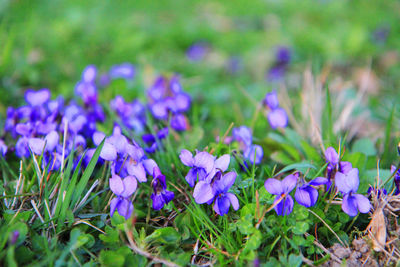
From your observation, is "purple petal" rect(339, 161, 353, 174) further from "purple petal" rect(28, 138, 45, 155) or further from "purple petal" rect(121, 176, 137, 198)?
"purple petal" rect(28, 138, 45, 155)

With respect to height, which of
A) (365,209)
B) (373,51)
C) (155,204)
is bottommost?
(373,51)

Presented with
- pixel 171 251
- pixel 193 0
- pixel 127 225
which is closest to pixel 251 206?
pixel 171 251

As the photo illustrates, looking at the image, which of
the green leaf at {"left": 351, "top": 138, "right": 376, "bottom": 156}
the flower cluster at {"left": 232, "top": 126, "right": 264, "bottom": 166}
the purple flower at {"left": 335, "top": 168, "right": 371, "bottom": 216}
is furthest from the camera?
the green leaf at {"left": 351, "top": 138, "right": 376, "bottom": 156}

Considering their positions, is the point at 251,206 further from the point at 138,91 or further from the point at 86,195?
the point at 138,91

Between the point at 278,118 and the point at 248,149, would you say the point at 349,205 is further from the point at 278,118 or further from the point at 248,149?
the point at 278,118

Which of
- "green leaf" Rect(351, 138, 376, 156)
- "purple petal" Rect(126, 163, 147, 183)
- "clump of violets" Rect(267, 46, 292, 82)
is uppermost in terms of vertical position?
"purple petal" Rect(126, 163, 147, 183)

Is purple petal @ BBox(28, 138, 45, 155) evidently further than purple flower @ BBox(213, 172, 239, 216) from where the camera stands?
Yes

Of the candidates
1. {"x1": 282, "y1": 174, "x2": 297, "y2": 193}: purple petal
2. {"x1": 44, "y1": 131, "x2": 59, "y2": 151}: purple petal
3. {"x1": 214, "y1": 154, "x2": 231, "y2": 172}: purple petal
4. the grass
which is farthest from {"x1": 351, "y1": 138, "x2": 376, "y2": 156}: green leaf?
{"x1": 44, "y1": 131, "x2": 59, "y2": 151}: purple petal
